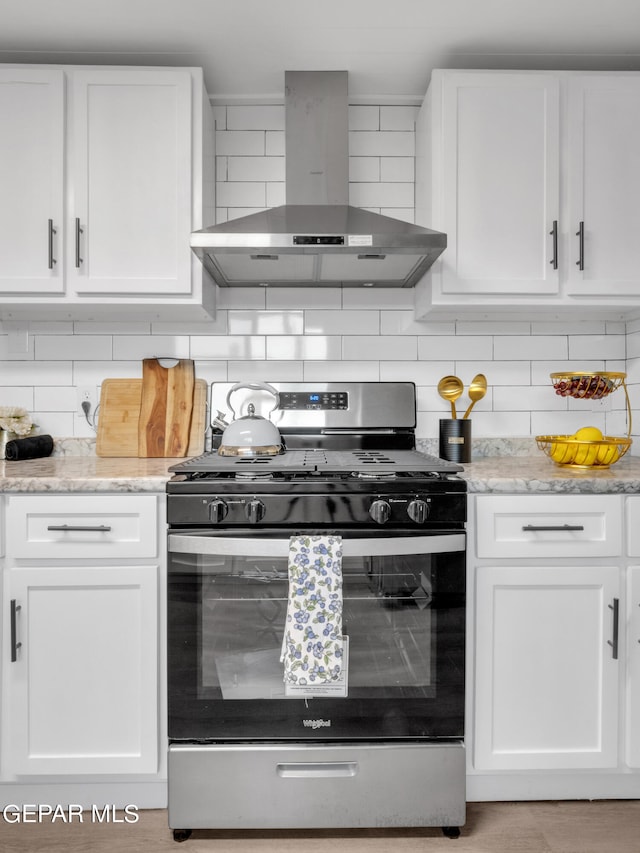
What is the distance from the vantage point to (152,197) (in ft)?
6.44

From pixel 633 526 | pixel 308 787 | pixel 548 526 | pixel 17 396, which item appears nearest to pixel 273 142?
pixel 17 396

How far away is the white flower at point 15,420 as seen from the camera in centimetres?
213

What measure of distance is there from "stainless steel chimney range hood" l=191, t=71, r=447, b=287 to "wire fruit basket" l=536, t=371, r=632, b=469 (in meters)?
0.67

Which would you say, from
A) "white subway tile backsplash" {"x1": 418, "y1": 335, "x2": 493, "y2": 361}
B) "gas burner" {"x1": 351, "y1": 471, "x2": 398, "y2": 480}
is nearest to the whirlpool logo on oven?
"gas burner" {"x1": 351, "y1": 471, "x2": 398, "y2": 480}

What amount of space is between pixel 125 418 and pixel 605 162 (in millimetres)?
1961

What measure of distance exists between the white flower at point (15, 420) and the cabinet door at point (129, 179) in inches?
21.7

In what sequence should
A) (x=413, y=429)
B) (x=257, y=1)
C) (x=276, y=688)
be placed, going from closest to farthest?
1. (x=276, y=688)
2. (x=257, y=1)
3. (x=413, y=429)

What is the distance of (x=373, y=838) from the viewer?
1.60 m

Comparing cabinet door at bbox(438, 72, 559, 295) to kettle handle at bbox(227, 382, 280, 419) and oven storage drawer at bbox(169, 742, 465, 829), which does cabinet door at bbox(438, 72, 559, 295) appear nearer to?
kettle handle at bbox(227, 382, 280, 419)

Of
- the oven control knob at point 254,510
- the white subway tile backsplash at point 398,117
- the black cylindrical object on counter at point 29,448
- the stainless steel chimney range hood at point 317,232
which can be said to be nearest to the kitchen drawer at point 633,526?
the stainless steel chimney range hood at point 317,232

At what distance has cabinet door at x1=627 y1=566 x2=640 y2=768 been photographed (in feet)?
5.52

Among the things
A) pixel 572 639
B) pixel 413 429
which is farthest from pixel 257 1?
pixel 572 639

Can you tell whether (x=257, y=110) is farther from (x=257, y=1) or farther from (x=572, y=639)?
(x=572, y=639)

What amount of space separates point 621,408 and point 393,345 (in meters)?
0.95
